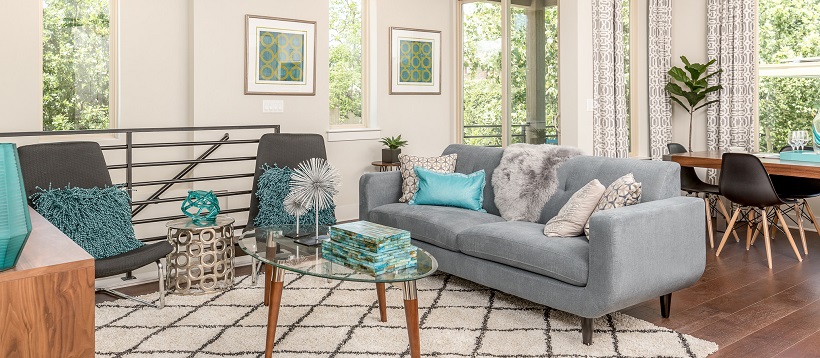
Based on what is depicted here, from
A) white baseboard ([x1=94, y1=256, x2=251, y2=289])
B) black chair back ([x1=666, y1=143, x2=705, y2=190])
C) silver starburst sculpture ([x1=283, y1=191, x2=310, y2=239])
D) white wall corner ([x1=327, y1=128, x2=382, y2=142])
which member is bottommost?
white baseboard ([x1=94, y1=256, x2=251, y2=289])

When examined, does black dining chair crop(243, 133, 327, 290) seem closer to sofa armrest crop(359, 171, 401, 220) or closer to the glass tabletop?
sofa armrest crop(359, 171, 401, 220)

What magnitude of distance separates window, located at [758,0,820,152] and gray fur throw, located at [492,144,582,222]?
2.80 meters

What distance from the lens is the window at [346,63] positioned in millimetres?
6547

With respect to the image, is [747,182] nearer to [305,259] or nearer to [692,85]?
[692,85]

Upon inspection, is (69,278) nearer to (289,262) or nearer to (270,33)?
(289,262)

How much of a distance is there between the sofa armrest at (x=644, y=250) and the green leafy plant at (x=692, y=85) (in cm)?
330

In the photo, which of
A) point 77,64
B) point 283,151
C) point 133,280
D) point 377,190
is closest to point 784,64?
point 377,190

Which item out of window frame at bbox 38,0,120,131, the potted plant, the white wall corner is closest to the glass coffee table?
window frame at bbox 38,0,120,131

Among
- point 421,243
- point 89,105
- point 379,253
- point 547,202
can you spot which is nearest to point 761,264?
point 547,202

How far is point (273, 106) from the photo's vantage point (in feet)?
19.5

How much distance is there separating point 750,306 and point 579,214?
3.80ft

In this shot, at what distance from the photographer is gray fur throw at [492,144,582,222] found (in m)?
3.92

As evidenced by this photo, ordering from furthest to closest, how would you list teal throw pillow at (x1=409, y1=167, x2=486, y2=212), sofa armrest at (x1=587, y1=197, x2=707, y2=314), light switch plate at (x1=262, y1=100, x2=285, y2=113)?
1. light switch plate at (x1=262, y1=100, x2=285, y2=113)
2. teal throw pillow at (x1=409, y1=167, x2=486, y2=212)
3. sofa armrest at (x1=587, y1=197, x2=707, y2=314)

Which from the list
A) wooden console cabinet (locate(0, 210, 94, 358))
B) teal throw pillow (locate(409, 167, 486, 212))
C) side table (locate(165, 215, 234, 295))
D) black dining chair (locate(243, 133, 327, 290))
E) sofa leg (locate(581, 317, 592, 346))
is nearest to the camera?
wooden console cabinet (locate(0, 210, 94, 358))
